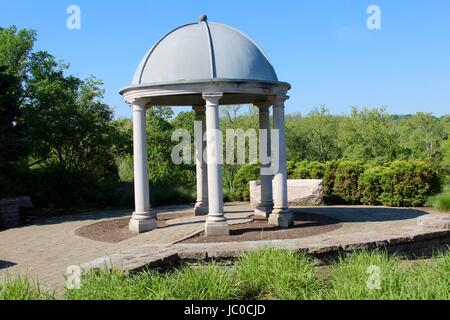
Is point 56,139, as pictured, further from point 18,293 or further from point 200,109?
point 18,293

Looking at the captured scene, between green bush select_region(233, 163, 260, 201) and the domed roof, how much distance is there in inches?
393

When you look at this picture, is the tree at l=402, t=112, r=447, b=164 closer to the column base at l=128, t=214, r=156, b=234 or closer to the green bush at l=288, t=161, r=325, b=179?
the green bush at l=288, t=161, r=325, b=179

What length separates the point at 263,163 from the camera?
15.3 m

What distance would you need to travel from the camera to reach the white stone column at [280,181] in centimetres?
1348

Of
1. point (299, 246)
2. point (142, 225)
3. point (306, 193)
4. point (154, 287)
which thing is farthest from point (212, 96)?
point (306, 193)

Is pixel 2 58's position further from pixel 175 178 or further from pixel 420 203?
pixel 420 203

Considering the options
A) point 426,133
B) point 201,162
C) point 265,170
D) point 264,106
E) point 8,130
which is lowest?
point 265,170

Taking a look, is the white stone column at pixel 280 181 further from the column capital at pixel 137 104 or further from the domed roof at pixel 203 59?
the column capital at pixel 137 104

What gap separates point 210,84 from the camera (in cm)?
1199

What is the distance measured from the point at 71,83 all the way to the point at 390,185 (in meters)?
17.0

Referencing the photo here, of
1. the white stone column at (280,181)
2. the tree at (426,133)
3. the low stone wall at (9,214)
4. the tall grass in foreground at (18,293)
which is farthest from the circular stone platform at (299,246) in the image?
the tree at (426,133)

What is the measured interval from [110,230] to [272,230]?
4972 millimetres

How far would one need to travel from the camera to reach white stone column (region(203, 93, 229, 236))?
12.0 meters

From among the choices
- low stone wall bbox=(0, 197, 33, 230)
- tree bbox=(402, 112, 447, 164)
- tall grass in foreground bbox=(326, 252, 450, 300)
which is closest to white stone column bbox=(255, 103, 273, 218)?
tall grass in foreground bbox=(326, 252, 450, 300)
